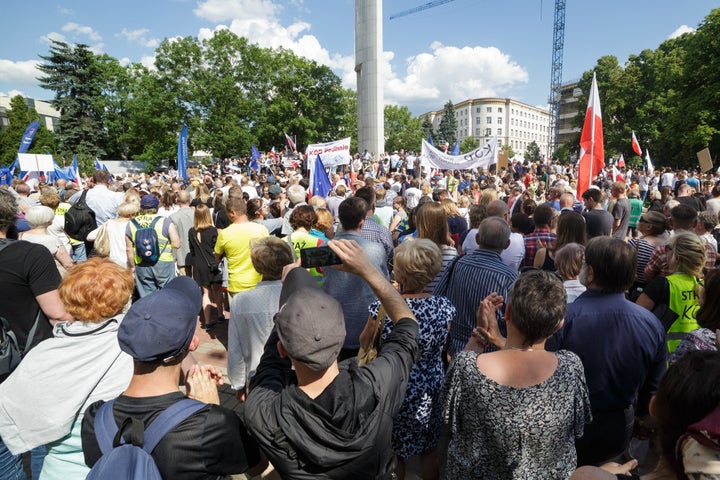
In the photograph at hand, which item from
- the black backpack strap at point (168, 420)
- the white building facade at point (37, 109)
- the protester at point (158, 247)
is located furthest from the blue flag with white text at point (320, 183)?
the white building facade at point (37, 109)

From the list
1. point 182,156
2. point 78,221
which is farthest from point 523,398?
point 182,156

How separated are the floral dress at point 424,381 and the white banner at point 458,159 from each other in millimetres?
11074

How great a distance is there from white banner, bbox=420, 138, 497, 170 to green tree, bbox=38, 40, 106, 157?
149 ft

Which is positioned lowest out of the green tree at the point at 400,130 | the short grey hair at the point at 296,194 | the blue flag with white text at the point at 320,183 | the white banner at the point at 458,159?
the short grey hair at the point at 296,194

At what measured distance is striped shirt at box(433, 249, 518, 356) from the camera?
3.06 m

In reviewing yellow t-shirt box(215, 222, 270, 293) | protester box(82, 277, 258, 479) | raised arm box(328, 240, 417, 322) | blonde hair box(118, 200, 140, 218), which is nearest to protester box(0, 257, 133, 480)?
protester box(82, 277, 258, 479)

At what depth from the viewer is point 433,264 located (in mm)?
2658

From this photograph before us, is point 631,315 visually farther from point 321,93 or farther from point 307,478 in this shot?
point 321,93

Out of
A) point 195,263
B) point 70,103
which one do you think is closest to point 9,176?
Answer: point 195,263

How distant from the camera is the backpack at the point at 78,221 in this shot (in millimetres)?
6789

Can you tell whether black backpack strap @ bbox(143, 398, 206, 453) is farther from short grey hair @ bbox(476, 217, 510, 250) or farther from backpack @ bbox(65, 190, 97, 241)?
backpack @ bbox(65, 190, 97, 241)

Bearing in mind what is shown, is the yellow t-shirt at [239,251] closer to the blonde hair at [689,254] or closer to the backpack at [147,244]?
the backpack at [147,244]

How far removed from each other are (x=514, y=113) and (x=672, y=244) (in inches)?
5896

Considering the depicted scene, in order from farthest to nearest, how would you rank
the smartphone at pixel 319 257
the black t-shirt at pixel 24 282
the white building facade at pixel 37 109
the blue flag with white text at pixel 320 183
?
1. the white building facade at pixel 37 109
2. the blue flag with white text at pixel 320 183
3. the black t-shirt at pixel 24 282
4. the smartphone at pixel 319 257
